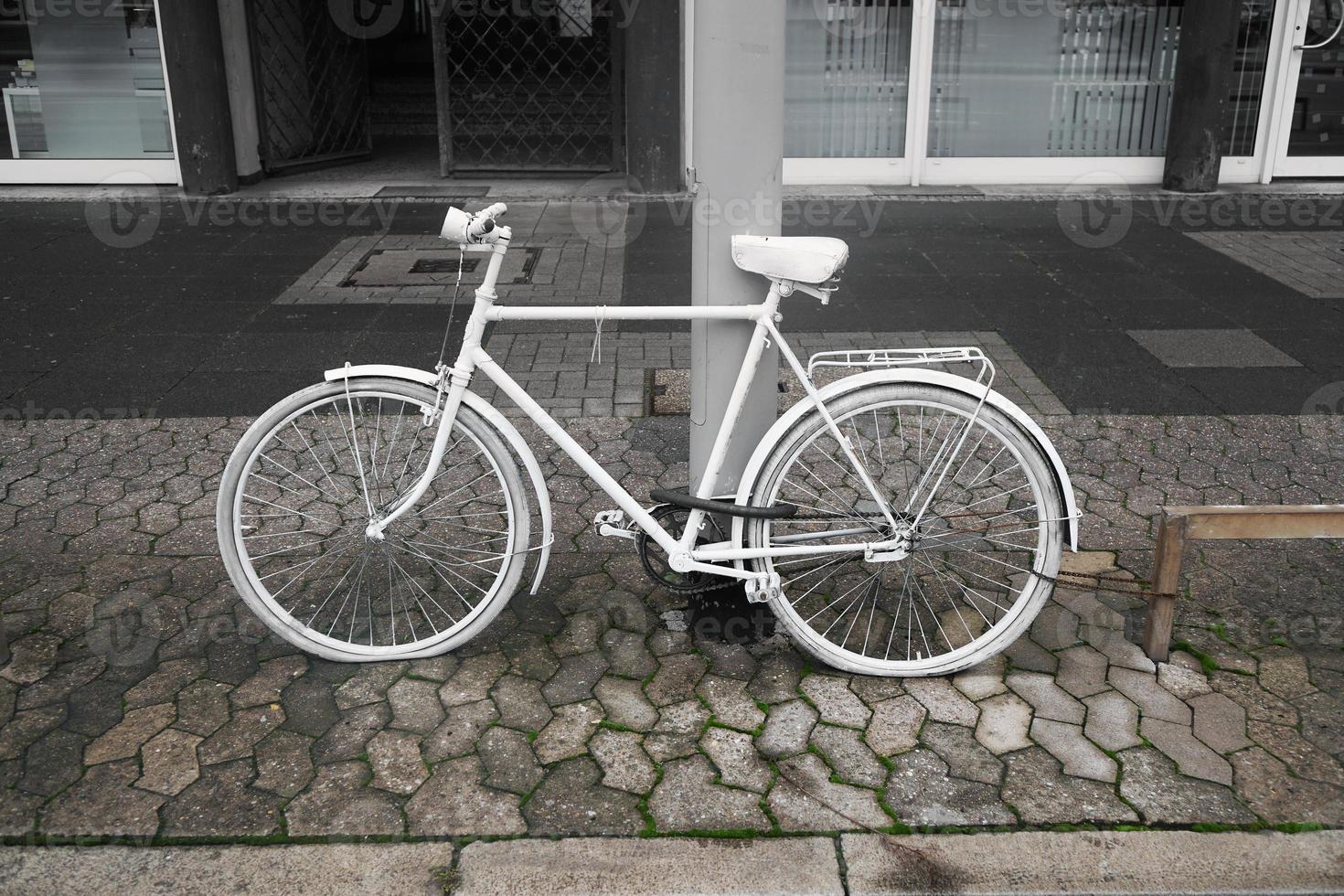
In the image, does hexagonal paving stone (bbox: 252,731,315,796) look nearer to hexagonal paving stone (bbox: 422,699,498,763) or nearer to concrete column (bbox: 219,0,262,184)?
hexagonal paving stone (bbox: 422,699,498,763)

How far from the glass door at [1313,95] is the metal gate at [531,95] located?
5.71m

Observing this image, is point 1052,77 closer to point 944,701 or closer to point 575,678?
point 944,701

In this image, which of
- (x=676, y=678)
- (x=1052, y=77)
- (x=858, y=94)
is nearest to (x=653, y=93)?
(x=858, y=94)

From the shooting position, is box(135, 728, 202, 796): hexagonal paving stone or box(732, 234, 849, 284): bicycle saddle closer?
box(135, 728, 202, 796): hexagonal paving stone

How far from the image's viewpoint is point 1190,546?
4570mm

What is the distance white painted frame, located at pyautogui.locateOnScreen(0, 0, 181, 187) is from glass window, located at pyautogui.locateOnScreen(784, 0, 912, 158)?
17.5ft

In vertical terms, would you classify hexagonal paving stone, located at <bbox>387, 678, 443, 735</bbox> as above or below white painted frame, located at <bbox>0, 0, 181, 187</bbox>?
below

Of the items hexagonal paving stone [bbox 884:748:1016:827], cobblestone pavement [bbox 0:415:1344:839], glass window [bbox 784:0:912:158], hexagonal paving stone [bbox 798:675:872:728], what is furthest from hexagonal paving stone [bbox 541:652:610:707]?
glass window [bbox 784:0:912:158]

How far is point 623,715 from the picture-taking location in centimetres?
353

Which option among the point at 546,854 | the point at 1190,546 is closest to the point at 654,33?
the point at 1190,546

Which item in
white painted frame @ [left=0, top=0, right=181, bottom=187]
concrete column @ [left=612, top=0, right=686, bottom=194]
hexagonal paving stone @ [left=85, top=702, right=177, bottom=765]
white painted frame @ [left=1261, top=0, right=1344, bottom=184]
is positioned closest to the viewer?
hexagonal paving stone @ [left=85, top=702, right=177, bottom=765]

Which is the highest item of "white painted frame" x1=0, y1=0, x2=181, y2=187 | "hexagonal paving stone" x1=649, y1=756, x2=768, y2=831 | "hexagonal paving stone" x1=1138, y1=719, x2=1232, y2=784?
"white painted frame" x1=0, y1=0, x2=181, y2=187

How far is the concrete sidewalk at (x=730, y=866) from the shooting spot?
114 inches

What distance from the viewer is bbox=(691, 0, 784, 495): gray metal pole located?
3551 millimetres
